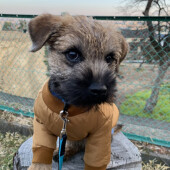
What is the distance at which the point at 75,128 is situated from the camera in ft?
5.99

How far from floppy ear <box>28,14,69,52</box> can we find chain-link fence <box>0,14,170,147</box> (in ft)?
4.80

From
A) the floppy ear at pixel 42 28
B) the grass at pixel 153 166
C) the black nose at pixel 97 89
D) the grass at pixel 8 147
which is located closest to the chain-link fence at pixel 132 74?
the grass at pixel 153 166

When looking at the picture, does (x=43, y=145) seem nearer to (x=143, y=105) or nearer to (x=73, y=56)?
(x=73, y=56)

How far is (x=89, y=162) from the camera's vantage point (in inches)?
76.2

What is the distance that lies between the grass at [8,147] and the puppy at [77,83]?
1.39m

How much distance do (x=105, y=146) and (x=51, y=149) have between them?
1.82 ft

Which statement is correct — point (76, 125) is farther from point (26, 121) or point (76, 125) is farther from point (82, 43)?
point (26, 121)

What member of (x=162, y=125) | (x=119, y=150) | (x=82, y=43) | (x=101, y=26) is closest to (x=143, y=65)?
(x=162, y=125)

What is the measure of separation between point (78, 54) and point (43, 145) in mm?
970

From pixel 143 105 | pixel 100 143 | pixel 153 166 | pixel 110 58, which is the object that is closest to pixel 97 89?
pixel 110 58

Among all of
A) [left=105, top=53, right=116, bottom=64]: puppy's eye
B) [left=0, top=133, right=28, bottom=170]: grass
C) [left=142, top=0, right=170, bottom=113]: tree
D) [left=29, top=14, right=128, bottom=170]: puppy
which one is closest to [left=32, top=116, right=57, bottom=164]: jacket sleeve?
[left=29, top=14, right=128, bottom=170]: puppy

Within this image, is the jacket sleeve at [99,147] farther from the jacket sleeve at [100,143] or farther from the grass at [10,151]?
the grass at [10,151]

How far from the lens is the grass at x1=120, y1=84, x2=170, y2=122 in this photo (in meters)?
4.26

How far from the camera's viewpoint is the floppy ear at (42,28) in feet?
5.94
